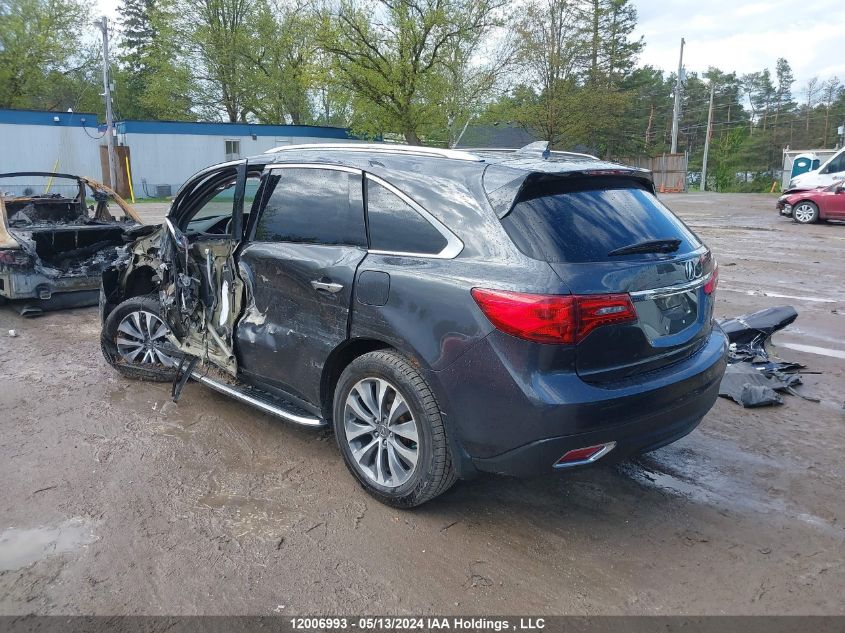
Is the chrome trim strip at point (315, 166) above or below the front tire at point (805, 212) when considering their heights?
above

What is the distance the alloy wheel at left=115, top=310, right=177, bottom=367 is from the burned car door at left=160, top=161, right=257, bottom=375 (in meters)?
0.44

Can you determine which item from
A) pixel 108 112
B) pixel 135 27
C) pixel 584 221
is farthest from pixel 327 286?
pixel 135 27

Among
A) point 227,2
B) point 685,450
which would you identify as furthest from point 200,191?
point 227,2

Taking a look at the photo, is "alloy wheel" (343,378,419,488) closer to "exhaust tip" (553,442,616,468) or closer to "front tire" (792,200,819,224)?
"exhaust tip" (553,442,616,468)

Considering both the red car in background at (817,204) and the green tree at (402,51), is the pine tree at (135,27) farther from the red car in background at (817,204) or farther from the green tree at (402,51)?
the red car in background at (817,204)

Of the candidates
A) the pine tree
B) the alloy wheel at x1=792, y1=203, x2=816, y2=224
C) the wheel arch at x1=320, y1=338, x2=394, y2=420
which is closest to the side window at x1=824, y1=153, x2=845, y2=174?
the alloy wheel at x1=792, y1=203, x2=816, y2=224

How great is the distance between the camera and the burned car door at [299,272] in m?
3.49

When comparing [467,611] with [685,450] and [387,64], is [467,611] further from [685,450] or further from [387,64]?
[387,64]

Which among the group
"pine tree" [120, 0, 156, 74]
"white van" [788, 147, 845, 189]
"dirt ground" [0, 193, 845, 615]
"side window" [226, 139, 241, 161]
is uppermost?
"pine tree" [120, 0, 156, 74]

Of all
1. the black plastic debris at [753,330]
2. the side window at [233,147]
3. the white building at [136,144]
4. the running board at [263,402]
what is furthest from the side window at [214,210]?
the side window at [233,147]

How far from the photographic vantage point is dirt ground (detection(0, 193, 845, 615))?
273 centimetres

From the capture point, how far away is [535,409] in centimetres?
273

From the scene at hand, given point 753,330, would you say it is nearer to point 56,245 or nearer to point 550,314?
point 550,314

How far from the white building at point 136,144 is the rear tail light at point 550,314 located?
33.3 m
